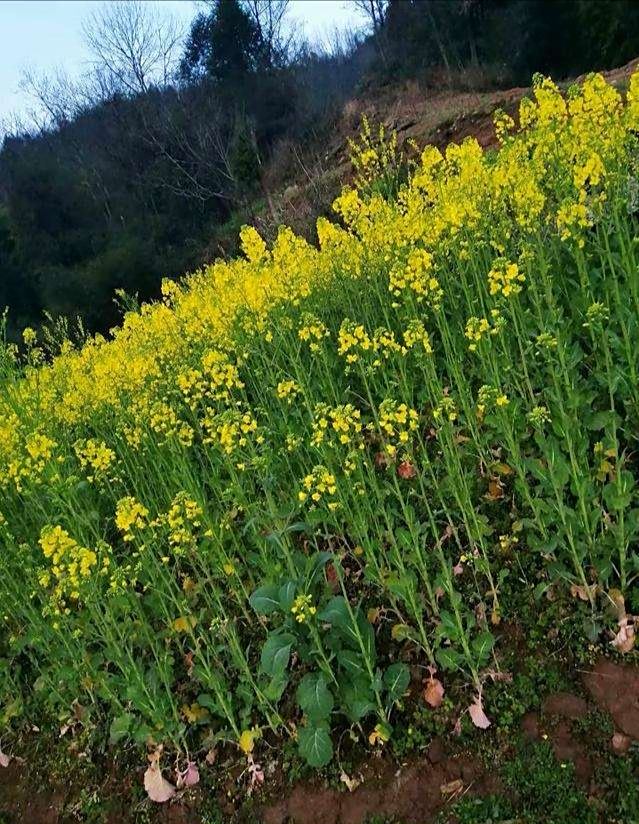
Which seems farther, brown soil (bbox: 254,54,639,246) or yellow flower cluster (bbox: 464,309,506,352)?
brown soil (bbox: 254,54,639,246)

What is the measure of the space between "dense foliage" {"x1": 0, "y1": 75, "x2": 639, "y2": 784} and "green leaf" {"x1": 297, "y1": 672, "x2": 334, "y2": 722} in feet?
0.04

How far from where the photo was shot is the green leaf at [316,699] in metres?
2.93

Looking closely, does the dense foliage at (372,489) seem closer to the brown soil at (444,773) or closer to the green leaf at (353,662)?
the green leaf at (353,662)

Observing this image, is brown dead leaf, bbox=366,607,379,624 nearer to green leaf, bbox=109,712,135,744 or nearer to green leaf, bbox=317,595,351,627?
green leaf, bbox=317,595,351,627

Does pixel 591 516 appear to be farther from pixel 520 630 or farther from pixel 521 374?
pixel 521 374

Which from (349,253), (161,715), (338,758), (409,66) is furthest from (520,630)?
(409,66)

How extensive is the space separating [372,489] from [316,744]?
1307mm

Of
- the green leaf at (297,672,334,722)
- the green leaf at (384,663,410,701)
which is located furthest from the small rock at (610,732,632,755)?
the green leaf at (297,672,334,722)

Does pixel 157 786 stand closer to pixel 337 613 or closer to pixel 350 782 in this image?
pixel 350 782

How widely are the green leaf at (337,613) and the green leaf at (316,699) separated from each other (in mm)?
281

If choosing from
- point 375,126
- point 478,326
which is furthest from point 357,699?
point 375,126

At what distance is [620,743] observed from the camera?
8.43 ft

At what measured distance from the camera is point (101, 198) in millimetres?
34312

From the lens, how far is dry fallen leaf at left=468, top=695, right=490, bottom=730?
285 cm
